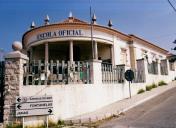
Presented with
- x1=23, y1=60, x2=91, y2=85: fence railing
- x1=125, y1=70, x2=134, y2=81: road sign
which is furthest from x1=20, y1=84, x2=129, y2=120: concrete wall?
x1=125, y1=70, x2=134, y2=81: road sign

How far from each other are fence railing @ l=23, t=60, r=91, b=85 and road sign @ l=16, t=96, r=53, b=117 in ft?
2.61

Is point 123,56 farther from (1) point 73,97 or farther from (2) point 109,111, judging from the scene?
(1) point 73,97

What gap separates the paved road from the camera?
8353 millimetres

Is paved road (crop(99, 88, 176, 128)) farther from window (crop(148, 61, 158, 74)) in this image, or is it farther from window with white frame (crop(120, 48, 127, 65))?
window with white frame (crop(120, 48, 127, 65))

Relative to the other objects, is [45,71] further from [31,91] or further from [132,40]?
[132,40]

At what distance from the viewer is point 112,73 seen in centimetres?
1321

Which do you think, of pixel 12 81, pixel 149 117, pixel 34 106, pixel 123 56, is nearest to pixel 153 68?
pixel 123 56

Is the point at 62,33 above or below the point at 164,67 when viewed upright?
above

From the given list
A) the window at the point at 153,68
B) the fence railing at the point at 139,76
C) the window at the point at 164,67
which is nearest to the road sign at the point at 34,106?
the fence railing at the point at 139,76

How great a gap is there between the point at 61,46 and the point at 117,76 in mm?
8099

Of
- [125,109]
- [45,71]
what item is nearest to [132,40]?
[125,109]

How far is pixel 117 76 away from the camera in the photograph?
13648 mm

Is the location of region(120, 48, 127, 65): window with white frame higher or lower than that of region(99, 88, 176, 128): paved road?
higher

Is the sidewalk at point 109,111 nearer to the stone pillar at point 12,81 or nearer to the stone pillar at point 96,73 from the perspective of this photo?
the stone pillar at point 96,73
